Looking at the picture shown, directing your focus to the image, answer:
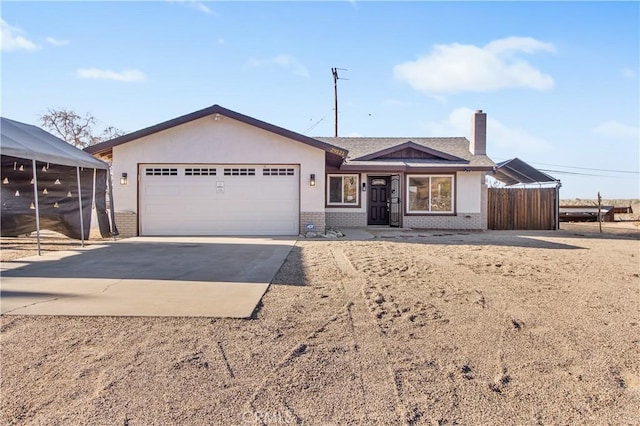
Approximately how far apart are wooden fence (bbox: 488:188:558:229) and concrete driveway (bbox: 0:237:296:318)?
1152cm

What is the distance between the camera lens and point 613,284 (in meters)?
6.70

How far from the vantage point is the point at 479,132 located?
18469 mm

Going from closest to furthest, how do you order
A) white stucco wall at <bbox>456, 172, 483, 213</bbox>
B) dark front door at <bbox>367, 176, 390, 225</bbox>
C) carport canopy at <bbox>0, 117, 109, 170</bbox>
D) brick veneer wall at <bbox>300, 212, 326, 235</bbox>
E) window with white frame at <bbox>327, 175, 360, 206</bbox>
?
carport canopy at <bbox>0, 117, 109, 170</bbox> → brick veneer wall at <bbox>300, 212, 326, 235</bbox> → white stucco wall at <bbox>456, 172, 483, 213</bbox> → window with white frame at <bbox>327, 175, 360, 206</bbox> → dark front door at <bbox>367, 176, 390, 225</bbox>

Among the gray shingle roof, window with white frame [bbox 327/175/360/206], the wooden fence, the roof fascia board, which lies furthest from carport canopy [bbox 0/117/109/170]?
the wooden fence

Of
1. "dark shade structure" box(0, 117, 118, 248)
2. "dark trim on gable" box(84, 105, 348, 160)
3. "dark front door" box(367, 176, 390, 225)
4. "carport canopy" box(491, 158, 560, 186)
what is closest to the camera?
"dark shade structure" box(0, 117, 118, 248)

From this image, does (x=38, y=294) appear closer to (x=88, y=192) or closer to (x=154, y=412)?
(x=154, y=412)

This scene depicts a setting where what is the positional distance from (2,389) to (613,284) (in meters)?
7.89

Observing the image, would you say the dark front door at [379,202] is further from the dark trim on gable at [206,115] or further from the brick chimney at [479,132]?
the dark trim on gable at [206,115]

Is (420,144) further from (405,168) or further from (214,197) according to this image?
(214,197)

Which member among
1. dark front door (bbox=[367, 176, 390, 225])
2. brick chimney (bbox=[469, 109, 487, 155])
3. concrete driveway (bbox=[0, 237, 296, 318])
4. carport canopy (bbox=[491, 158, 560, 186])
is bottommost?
concrete driveway (bbox=[0, 237, 296, 318])

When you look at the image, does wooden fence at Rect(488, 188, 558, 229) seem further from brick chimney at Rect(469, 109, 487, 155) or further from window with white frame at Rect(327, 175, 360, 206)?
window with white frame at Rect(327, 175, 360, 206)

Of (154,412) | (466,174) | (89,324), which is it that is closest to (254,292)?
(89,324)

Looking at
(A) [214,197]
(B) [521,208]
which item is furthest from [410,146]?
(A) [214,197]

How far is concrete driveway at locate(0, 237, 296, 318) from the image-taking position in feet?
15.9
